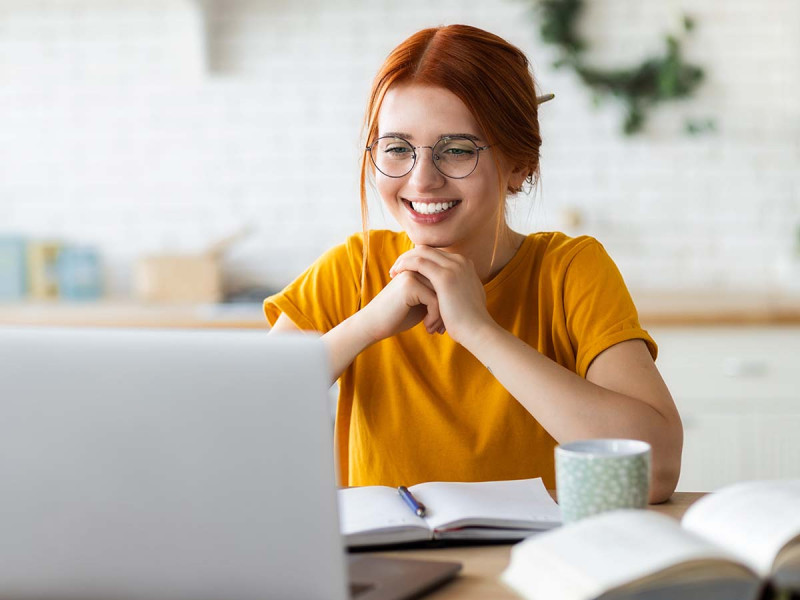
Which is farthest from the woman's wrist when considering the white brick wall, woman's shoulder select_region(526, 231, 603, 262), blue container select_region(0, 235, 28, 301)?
blue container select_region(0, 235, 28, 301)

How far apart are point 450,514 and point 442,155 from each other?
2.09ft

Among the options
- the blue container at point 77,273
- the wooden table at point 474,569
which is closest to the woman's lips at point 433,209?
Result: the wooden table at point 474,569

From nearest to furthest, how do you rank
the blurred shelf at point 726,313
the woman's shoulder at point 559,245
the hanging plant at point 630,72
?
the woman's shoulder at point 559,245
the blurred shelf at point 726,313
the hanging plant at point 630,72

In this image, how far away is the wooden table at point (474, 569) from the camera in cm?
92

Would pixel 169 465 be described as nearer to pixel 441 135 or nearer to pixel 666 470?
pixel 666 470

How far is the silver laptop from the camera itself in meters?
0.77

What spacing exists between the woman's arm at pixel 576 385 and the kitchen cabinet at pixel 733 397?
1.56 meters

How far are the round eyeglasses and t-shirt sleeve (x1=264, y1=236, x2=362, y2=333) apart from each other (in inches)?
8.9

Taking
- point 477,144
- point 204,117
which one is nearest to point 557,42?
point 204,117

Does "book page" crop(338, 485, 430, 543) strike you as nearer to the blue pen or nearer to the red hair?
the blue pen

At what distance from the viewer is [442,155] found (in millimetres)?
1540

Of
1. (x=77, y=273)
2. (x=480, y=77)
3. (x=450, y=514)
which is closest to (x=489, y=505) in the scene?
(x=450, y=514)

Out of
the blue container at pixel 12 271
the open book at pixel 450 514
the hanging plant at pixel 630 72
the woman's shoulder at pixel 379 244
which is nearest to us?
the open book at pixel 450 514

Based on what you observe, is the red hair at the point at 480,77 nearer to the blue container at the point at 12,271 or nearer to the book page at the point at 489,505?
the book page at the point at 489,505
